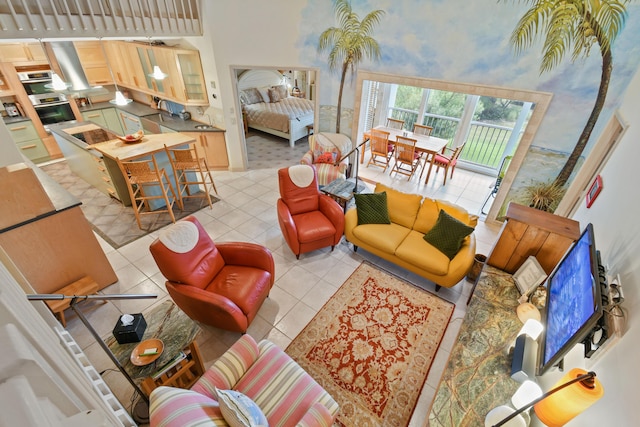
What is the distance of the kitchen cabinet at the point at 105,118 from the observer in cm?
639

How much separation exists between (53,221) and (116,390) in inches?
67.1

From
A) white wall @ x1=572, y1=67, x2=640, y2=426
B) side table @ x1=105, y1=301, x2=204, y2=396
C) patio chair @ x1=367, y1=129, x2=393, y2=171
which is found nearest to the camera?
white wall @ x1=572, y1=67, x2=640, y2=426

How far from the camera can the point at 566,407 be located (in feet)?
5.00

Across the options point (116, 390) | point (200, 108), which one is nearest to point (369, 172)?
point (200, 108)

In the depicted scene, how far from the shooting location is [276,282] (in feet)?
11.8

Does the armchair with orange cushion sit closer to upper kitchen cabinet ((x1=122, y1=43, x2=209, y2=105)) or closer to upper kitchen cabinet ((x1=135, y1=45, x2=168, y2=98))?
upper kitchen cabinet ((x1=122, y1=43, x2=209, y2=105))

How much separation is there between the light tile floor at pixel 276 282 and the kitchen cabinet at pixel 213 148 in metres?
0.43

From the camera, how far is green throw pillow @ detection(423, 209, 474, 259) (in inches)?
130

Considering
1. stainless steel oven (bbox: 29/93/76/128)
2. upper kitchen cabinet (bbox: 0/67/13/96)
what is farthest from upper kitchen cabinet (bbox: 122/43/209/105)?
upper kitchen cabinet (bbox: 0/67/13/96)

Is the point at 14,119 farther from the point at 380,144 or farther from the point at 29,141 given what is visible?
the point at 380,144

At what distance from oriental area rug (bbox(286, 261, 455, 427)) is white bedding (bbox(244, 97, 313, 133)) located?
507 cm

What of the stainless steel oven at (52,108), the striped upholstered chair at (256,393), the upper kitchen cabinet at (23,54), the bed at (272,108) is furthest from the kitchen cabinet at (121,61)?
the striped upholstered chair at (256,393)

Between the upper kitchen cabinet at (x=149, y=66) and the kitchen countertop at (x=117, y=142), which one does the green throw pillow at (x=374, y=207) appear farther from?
the upper kitchen cabinet at (x=149, y=66)

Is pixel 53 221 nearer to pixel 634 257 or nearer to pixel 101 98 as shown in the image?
pixel 634 257
